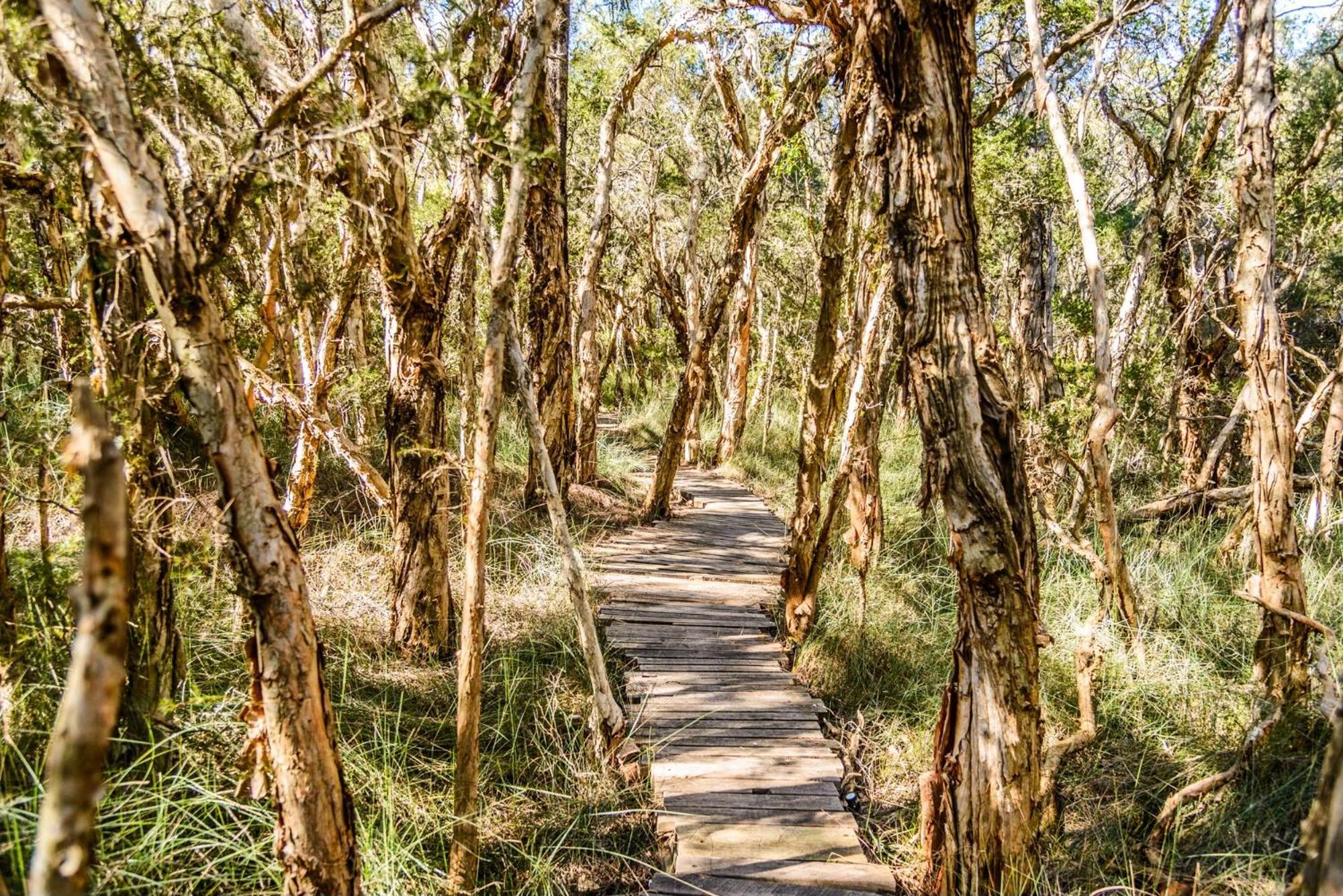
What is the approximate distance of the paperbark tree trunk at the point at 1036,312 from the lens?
8.34 meters

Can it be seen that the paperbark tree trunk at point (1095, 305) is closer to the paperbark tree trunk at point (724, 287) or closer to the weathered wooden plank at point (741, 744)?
the weathered wooden plank at point (741, 744)

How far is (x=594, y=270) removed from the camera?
8.09 metres

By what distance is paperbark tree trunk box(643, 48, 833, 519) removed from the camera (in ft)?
20.2

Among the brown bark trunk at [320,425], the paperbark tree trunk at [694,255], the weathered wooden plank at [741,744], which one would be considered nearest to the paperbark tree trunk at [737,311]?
the paperbark tree trunk at [694,255]

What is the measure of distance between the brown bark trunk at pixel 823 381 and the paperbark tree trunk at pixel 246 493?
129 inches

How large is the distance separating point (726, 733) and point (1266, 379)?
3155 millimetres

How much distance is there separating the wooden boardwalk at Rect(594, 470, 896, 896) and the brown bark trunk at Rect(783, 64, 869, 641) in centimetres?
73

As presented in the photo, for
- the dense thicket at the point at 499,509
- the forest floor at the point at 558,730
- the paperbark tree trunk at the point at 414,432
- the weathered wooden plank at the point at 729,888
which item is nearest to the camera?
the dense thicket at the point at 499,509

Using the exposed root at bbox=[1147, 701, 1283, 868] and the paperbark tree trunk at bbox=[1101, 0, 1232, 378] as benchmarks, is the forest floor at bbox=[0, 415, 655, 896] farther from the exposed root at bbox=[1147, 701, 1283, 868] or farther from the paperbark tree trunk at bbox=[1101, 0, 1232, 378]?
the paperbark tree trunk at bbox=[1101, 0, 1232, 378]

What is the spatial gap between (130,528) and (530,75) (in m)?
2.02

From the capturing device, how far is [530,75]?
2.74 metres

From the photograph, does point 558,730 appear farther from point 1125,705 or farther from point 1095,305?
point 1095,305

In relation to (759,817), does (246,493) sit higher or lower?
higher

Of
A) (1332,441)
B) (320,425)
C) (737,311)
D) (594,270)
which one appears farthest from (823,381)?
(737,311)
